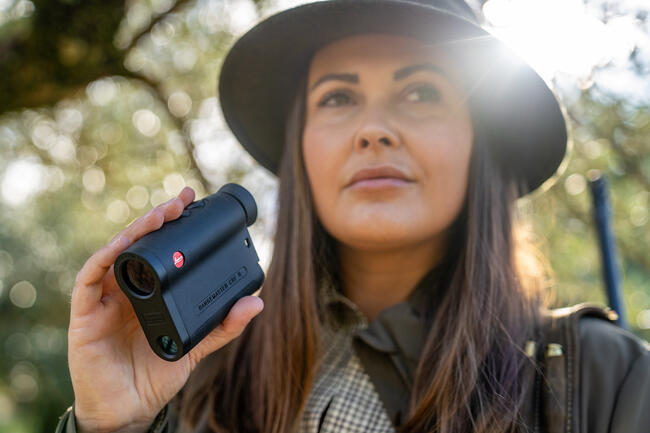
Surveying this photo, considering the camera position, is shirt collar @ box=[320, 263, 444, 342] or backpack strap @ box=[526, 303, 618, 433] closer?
backpack strap @ box=[526, 303, 618, 433]

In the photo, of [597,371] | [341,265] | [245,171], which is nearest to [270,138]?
[341,265]

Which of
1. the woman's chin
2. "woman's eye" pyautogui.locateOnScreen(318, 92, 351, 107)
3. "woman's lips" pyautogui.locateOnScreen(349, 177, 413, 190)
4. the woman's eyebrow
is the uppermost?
the woman's eyebrow

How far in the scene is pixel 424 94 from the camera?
2039 mm

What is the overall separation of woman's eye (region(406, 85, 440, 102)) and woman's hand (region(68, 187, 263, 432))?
91 centimetres

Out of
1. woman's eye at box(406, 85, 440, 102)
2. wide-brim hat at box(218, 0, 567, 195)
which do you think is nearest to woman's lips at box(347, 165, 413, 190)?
woman's eye at box(406, 85, 440, 102)

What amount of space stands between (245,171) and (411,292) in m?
2.96

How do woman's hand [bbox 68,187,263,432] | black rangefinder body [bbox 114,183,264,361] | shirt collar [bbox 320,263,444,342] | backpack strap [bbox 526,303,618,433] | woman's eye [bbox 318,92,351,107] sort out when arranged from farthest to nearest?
woman's eye [bbox 318,92,351,107]
shirt collar [bbox 320,263,444,342]
backpack strap [bbox 526,303,618,433]
woman's hand [bbox 68,187,263,432]
black rangefinder body [bbox 114,183,264,361]

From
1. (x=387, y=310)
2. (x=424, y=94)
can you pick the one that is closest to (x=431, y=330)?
(x=387, y=310)

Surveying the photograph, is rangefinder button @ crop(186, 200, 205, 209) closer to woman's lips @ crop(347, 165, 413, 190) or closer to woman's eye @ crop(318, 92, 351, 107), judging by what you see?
woman's lips @ crop(347, 165, 413, 190)

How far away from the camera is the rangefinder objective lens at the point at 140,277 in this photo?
4.19ft

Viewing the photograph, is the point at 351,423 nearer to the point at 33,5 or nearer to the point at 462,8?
the point at 462,8

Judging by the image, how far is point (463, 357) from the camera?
1.75 m

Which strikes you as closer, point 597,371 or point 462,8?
point 597,371

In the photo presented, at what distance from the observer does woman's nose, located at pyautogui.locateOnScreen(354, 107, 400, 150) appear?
6.24 feet
